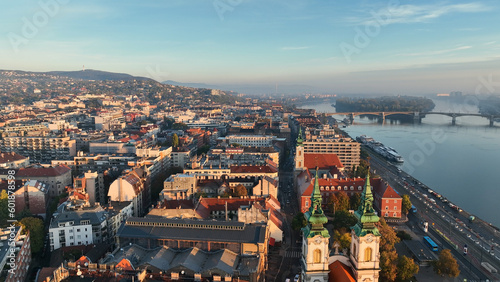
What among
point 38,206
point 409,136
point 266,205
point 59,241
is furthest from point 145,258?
point 409,136

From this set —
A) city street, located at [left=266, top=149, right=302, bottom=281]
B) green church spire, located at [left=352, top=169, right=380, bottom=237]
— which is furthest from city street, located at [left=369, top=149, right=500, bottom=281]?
green church spire, located at [left=352, top=169, right=380, bottom=237]

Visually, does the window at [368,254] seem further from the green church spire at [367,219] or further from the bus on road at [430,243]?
the bus on road at [430,243]

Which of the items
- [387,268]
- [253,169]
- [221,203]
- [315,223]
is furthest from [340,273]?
[253,169]

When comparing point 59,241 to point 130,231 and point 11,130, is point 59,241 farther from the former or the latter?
point 11,130

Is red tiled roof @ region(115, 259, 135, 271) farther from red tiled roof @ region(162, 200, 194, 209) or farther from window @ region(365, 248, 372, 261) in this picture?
window @ region(365, 248, 372, 261)

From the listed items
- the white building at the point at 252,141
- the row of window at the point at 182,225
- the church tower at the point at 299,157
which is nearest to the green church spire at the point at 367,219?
the row of window at the point at 182,225

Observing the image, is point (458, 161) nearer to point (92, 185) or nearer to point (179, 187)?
point (179, 187)

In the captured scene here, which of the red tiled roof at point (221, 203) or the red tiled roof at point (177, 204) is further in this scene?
the red tiled roof at point (221, 203)
